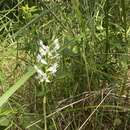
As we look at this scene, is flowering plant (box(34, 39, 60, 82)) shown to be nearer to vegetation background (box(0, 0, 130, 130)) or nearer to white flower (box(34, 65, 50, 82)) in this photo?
white flower (box(34, 65, 50, 82))

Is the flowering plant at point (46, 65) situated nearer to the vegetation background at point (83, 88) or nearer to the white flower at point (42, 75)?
the white flower at point (42, 75)

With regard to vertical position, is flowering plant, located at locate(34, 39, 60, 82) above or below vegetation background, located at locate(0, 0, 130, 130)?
above

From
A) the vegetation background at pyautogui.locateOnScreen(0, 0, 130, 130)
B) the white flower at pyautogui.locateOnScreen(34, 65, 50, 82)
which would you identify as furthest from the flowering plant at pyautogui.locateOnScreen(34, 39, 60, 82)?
the vegetation background at pyautogui.locateOnScreen(0, 0, 130, 130)

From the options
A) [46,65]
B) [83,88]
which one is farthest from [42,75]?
[83,88]

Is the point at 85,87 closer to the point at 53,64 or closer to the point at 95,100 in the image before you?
the point at 95,100

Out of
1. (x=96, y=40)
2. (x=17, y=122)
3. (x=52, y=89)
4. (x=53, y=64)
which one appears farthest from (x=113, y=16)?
(x=53, y=64)

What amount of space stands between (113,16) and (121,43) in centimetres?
24

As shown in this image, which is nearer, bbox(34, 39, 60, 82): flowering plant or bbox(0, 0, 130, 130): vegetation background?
bbox(34, 39, 60, 82): flowering plant

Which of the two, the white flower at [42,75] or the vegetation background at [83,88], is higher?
the white flower at [42,75]

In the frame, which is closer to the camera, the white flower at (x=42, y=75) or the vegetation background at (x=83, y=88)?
the white flower at (x=42, y=75)

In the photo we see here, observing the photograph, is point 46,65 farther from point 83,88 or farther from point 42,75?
point 83,88

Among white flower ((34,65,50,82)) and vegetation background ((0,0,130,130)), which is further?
vegetation background ((0,0,130,130))

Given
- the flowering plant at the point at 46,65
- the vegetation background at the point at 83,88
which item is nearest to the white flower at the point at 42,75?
the flowering plant at the point at 46,65

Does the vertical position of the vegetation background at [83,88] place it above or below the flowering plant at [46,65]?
below
